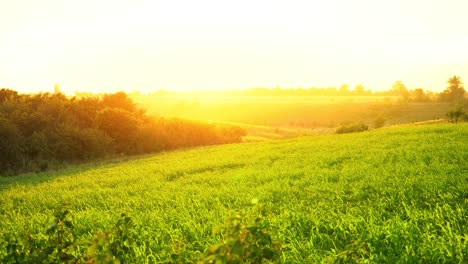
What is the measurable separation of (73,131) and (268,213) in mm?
31872

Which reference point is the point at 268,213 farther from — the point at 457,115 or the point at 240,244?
the point at 457,115

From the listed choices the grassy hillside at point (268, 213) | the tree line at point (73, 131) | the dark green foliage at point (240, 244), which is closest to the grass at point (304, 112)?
the tree line at point (73, 131)

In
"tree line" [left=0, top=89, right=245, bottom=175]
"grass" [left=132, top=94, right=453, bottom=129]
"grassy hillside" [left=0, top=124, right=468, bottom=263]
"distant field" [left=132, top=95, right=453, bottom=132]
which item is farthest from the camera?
"distant field" [left=132, top=95, right=453, bottom=132]

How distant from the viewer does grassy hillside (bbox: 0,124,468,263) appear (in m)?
5.04

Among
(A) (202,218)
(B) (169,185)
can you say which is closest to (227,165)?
(B) (169,185)

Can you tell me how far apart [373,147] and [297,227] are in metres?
15.1

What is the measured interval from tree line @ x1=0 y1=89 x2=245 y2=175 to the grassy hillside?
47.7 feet

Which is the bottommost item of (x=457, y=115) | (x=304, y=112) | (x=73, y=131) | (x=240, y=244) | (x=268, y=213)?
(x=304, y=112)

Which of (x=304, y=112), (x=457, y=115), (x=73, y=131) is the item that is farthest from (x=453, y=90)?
(x=73, y=131)

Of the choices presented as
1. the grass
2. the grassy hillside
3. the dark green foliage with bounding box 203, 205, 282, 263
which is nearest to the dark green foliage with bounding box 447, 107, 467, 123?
the grassy hillside

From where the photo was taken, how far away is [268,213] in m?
6.95

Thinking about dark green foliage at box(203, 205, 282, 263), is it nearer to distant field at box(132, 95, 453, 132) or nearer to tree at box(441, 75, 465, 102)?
distant field at box(132, 95, 453, 132)

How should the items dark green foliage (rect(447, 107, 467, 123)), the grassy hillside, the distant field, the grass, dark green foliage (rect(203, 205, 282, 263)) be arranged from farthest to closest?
the distant field → the grass → dark green foliage (rect(447, 107, 467, 123)) → the grassy hillside → dark green foliage (rect(203, 205, 282, 263))

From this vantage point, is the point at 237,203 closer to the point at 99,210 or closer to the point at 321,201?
the point at 321,201
